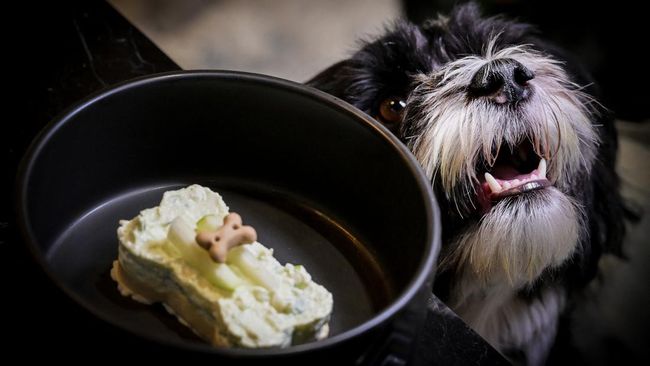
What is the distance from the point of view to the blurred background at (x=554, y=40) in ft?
5.62

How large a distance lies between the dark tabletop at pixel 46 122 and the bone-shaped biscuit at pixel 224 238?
0.14 metres

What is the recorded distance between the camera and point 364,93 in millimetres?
1146

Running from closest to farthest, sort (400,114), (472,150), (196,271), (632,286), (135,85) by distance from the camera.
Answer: (196,271) → (135,85) → (472,150) → (400,114) → (632,286)

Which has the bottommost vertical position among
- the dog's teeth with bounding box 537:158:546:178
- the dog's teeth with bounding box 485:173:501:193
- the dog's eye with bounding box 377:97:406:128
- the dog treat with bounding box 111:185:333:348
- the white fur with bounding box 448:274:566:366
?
the white fur with bounding box 448:274:566:366

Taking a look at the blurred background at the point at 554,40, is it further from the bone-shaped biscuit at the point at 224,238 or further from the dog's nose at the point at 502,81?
the bone-shaped biscuit at the point at 224,238

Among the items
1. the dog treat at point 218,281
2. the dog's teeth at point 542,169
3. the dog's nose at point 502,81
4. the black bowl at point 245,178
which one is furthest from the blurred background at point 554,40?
the dog treat at point 218,281

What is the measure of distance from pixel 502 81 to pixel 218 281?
630mm

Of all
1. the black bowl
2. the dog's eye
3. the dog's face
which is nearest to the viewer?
the black bowl

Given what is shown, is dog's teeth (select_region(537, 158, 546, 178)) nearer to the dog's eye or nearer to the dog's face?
the dog's face

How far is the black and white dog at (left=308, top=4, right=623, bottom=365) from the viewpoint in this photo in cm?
107

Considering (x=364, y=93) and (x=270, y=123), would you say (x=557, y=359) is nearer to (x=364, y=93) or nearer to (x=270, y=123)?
(x=364, y=93)

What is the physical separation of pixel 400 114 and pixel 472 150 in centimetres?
16

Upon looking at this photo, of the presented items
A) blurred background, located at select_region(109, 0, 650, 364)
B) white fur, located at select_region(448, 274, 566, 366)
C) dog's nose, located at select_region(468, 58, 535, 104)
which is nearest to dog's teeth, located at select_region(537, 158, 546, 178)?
dog's nose, located at select_region(468, 58, 535, 104)

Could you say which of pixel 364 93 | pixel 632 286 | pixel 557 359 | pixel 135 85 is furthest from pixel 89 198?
pixel 632 286
